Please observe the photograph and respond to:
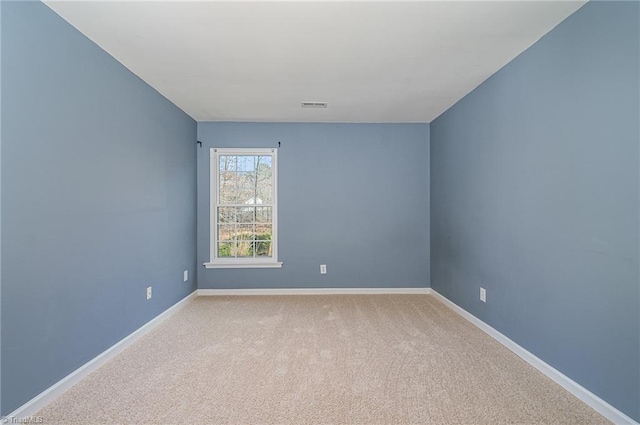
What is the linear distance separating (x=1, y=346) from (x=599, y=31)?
11.9ft

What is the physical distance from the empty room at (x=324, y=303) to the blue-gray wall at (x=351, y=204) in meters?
0.57

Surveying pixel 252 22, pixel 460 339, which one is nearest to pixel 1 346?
pixel 252 22

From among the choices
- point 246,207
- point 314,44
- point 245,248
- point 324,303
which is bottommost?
point 324,303

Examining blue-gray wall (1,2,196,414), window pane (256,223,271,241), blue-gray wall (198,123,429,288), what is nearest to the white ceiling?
blue-gray wall (1,2,196,414)

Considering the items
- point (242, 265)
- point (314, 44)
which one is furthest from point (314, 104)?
point (242, 265)

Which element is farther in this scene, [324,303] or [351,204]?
[351,204]

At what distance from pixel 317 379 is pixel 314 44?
2364mm

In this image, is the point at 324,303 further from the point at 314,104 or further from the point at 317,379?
the point at 314,104

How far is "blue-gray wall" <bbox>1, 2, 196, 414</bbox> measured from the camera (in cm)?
160

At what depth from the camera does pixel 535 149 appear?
2.21 m

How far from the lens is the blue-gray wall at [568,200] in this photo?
1.57 meters

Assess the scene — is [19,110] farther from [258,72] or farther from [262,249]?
[262,249]

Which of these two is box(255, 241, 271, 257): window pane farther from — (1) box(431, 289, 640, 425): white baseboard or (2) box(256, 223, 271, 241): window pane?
(1) box(431, 289, 640, 425): white baseboard

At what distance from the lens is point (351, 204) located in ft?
14.0
